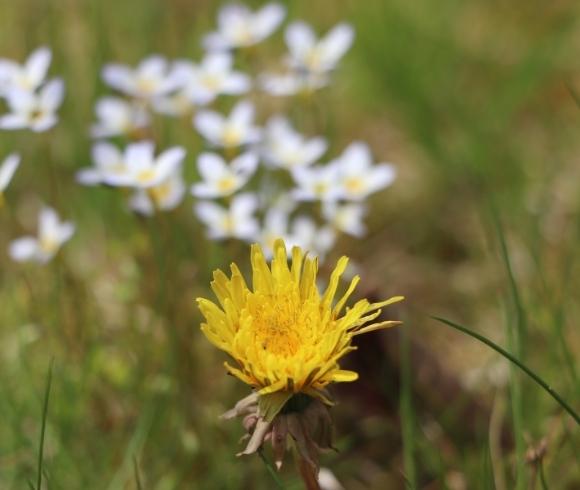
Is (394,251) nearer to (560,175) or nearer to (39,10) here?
(560,175)

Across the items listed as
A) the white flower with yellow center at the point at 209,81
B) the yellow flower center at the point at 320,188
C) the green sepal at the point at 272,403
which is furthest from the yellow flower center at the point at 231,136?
the green sepal at the point at 272,403

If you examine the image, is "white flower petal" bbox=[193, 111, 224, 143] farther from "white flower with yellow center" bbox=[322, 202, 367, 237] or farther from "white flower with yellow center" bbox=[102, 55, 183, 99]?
"white flower with yellow center" bbox=[322, 202, 367, 237]

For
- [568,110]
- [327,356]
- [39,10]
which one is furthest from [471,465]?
[39,10]

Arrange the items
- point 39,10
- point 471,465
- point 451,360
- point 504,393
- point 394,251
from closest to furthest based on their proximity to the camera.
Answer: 1. point 471,465
2. point 504,393
3. point 451,360
4. point 394,251
5. point 39,10

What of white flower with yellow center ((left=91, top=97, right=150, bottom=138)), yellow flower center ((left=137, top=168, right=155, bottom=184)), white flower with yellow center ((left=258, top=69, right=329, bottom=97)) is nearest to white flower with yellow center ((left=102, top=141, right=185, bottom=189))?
yellow flower center ((left=137, top=168, right=155, bottom=184))

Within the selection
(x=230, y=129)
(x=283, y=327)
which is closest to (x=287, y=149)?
(x=230, y=129)

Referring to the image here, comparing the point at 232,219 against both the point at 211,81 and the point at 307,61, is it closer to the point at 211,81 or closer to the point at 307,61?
the point at 211,81
